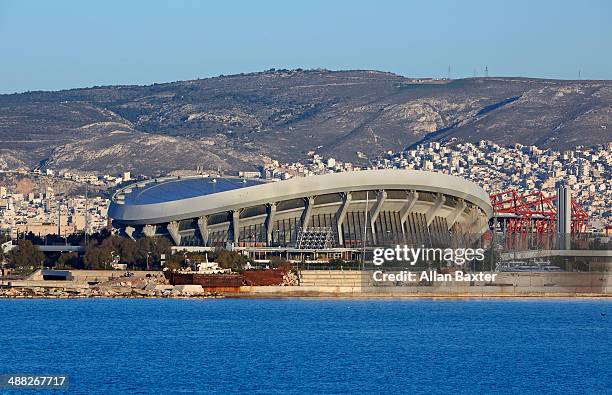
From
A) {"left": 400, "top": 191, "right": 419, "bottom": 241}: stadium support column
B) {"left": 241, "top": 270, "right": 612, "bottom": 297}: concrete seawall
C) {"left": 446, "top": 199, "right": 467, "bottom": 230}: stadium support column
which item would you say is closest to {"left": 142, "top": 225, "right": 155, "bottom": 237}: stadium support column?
{"left": 400, "top": 191, "right": 419, "bottom": 241}: stadium support column

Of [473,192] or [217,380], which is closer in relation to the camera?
[217,380]

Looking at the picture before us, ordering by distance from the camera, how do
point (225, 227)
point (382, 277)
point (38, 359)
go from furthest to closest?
point (225, 227)
point (382, 277)
point (38, 359)

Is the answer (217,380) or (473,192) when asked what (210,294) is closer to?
(473,192)

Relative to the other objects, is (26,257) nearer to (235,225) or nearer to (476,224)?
(235,225)

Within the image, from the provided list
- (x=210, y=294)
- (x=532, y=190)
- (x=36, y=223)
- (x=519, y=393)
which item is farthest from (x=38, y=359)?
(x=532, y=190)

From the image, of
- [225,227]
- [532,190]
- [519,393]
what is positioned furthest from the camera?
[532,190]

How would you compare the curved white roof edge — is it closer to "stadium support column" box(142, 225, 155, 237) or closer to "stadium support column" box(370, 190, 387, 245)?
→ "stadium support column" box(142, 225, 155, 237)

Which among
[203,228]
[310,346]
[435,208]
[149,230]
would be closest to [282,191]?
[203,228]
